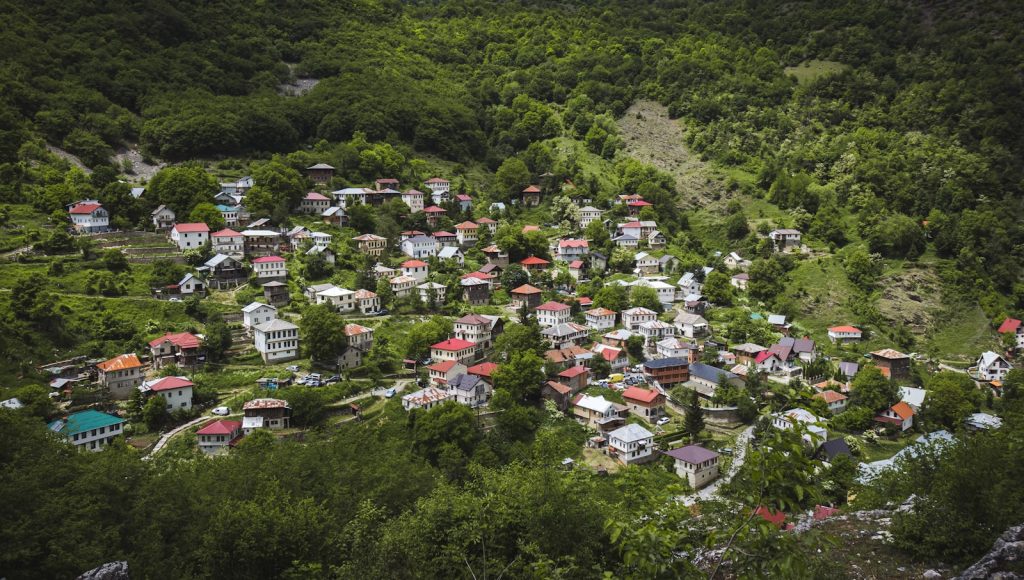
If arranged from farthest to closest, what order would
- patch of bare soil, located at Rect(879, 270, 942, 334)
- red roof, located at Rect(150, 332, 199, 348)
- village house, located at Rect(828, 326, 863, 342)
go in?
patch of bare soil, located at Rect(879, 270, 942, 334)
village house, located at Rect(828, 326, 863, 342)
red roof, located at Rect(150, 332, 199, 348)

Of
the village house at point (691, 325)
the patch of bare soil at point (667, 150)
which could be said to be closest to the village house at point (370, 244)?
the village house at point (691, 325)

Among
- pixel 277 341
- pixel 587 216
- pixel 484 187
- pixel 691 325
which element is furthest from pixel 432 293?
pixel 484 187

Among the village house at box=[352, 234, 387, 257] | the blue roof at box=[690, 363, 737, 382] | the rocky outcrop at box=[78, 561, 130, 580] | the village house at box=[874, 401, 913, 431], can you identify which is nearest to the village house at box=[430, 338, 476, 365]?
the blue roof at box=[690, 363, 737, 382]

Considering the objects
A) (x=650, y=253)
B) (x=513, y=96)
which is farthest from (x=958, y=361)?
(x=513, y=96)

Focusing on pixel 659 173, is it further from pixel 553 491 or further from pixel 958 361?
pixel 553 491

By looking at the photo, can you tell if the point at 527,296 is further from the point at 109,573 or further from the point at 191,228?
the point at 109,573

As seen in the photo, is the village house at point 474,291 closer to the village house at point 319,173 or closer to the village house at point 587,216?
the village house at point 587,216

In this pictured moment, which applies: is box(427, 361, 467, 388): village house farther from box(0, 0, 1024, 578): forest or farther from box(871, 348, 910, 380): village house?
box(871, 348, 910, 380): village house
